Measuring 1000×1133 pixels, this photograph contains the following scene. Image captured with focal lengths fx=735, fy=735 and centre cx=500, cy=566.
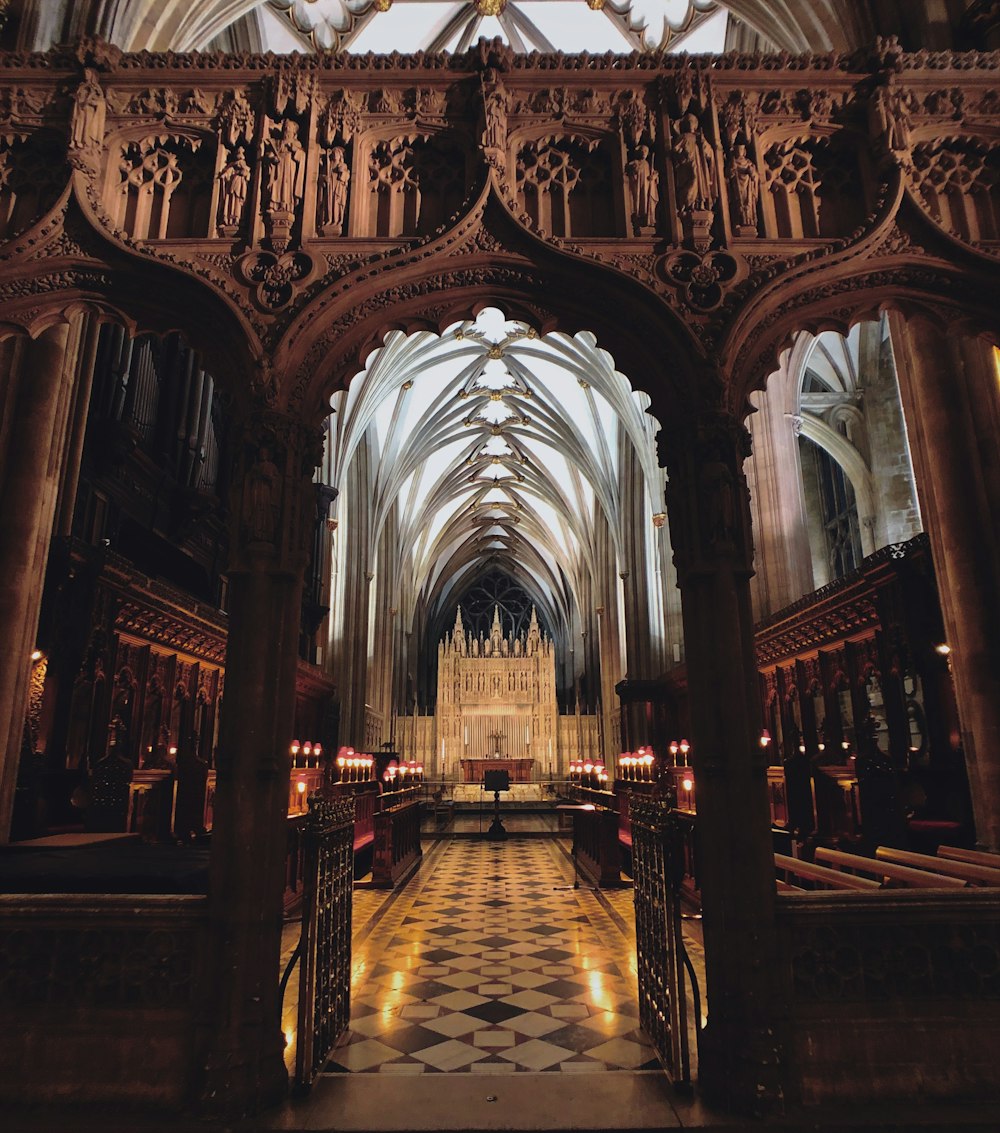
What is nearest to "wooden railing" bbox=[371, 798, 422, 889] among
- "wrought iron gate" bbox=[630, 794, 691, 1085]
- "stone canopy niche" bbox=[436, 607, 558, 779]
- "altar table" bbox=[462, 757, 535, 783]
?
"wrought iron gate" bbox=[630, 794, 691, 1085]

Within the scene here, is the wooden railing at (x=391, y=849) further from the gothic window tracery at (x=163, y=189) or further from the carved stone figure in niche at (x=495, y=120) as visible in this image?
the carved stone figure in niche at (x=495, y=120)

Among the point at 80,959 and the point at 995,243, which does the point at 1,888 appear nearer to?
the point at 80,959

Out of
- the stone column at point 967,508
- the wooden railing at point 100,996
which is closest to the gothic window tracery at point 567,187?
the stone column at point 967,508

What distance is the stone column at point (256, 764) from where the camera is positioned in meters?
3.24

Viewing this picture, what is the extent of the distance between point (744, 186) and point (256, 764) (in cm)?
430

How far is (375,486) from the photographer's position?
79.2 feet

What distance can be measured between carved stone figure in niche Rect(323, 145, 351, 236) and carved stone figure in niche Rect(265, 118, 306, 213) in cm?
16

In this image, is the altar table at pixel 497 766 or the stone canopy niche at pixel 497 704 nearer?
the altar table at pixel 497 766

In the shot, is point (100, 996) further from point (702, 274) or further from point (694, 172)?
point (694, 172)

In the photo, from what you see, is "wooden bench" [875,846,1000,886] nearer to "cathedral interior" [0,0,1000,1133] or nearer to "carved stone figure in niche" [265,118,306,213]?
"cathedral interior" [0,0,1000,1133]

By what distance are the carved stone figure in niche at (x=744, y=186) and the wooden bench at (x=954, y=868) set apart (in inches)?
149

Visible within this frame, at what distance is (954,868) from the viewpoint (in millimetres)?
4070

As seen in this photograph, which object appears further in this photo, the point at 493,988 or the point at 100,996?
the point at 493,988

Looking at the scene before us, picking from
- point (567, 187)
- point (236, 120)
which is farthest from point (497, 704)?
point (236, 120)
